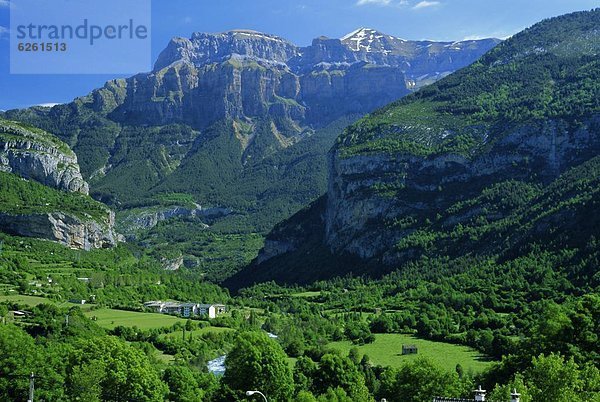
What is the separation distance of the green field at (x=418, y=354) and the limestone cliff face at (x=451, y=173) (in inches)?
2544

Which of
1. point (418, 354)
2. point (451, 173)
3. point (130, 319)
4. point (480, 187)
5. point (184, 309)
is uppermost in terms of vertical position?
point (451, 173)

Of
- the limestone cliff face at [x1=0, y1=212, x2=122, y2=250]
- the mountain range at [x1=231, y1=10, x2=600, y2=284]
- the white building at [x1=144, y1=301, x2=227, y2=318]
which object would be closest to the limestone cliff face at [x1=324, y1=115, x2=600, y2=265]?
the mountain range at [x1=231, y1=10, x2=600, y2=284]

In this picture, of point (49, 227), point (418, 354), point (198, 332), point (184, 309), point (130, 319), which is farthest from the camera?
point (49, 227)

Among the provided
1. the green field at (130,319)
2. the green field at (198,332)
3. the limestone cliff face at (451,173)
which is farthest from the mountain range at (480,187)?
the green field at (130,319)

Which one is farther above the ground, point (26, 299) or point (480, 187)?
point (480, 187)

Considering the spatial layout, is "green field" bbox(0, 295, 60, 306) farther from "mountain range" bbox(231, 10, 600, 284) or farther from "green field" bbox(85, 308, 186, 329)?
"mountain range" bbox(231, 10, 600, 284)

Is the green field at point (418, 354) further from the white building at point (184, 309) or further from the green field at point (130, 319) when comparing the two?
the white building at point (184, 309)

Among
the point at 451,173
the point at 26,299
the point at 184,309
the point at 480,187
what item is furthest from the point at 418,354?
the point at 451,173

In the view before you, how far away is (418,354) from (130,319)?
4371 centimetres

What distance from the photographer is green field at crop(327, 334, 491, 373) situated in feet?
286

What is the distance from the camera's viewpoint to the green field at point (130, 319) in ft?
346

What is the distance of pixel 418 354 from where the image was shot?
93688mm

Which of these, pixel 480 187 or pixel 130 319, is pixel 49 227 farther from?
pixel 480 187

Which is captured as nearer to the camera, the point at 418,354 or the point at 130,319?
the point at 418,354
